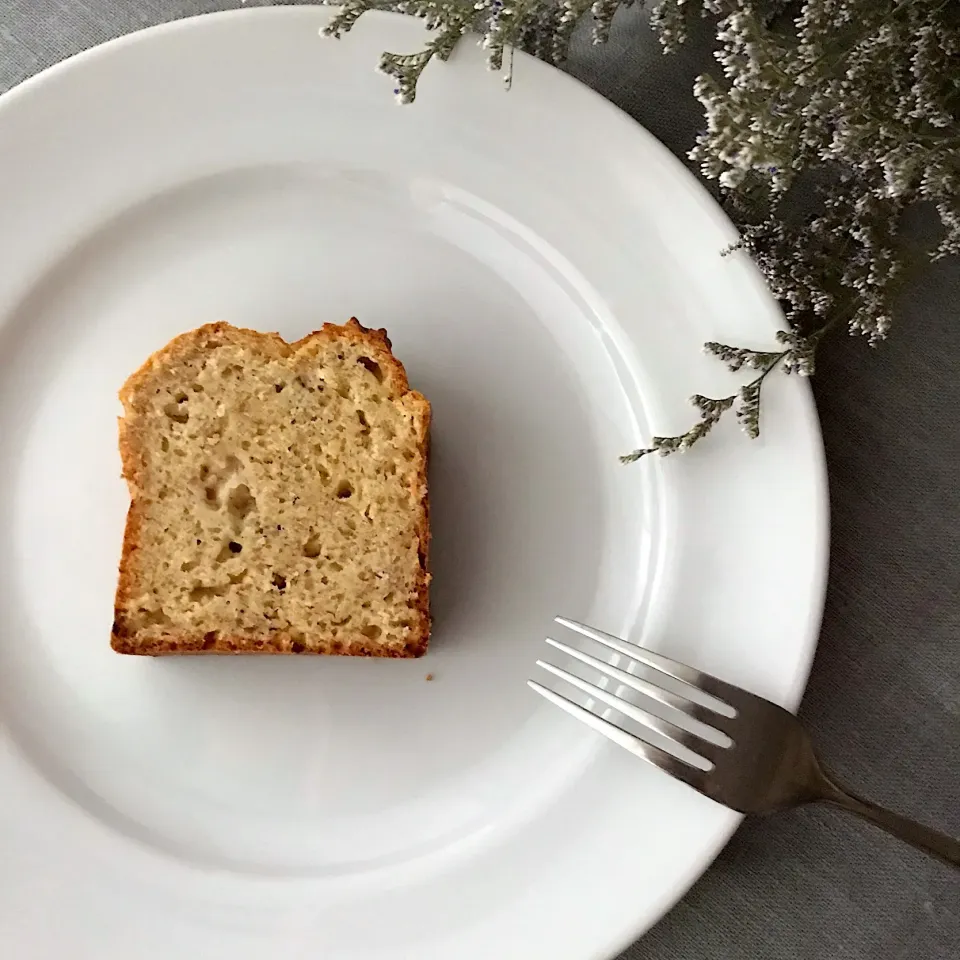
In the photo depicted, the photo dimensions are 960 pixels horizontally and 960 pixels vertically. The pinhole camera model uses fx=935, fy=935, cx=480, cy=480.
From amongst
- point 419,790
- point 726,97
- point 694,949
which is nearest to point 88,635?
point 419,790

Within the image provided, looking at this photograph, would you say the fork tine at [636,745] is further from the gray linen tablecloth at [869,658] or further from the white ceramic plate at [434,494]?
the gray linen tablecloth at [869,658]

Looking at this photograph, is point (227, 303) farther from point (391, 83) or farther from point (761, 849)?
point (761, 849)

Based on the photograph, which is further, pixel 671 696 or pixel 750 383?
pixel 750 383

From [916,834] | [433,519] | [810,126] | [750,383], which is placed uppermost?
[810,126]

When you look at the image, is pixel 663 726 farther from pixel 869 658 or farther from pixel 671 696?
pixel 869 658

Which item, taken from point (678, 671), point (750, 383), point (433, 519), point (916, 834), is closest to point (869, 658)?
point (916, 834)

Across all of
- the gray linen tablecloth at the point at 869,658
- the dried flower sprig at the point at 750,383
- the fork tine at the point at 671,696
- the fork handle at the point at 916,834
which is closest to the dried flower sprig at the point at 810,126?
the dried flower sprig at the point at 750,383

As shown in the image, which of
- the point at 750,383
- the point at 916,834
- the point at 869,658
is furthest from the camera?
the point at 869,658
